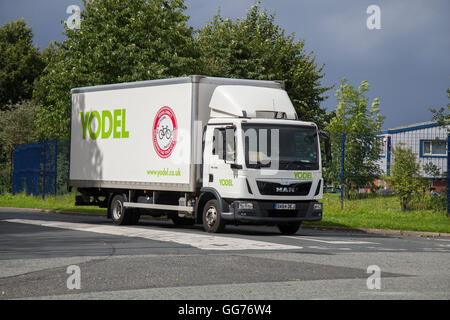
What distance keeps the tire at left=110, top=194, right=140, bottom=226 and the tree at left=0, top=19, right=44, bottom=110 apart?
131 ft

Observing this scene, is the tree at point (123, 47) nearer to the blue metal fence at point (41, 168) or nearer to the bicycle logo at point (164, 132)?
the blue metal fence at point (41, 168)

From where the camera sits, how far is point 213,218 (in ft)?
54.5

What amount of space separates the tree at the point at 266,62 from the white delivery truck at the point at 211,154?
24.6m

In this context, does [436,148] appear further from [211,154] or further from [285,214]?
[211,154]

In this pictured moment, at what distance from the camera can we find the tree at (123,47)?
35.5 metres

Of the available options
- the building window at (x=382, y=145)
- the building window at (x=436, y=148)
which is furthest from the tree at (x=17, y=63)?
the building window at (x=436, y=148)

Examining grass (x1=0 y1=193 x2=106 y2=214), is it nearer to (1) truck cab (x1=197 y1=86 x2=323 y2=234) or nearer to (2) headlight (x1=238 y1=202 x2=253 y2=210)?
(1) truck cab (x1=197 y1=86 x2=323 y2=234)

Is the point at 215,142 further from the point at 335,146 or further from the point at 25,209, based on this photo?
the point at 25,209

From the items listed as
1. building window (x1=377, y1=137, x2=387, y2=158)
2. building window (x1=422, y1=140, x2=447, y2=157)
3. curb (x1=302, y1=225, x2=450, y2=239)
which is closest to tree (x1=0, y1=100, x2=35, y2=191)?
building window (x1=377, y1=137, x2=387, y2=158)

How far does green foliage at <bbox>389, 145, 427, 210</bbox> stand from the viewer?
22.4 m

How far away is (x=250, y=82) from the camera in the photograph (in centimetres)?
1781

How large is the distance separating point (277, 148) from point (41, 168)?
1996cm

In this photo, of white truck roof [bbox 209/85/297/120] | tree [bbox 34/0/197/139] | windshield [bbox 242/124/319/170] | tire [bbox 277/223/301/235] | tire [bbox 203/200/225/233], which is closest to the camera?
windshield [bbox 242/124/319/170]
